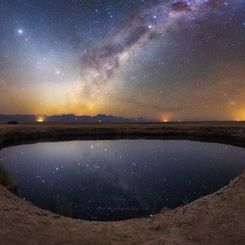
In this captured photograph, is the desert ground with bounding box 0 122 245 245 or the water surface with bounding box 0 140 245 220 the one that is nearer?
the desert ground with bounding box 0 122 245 245

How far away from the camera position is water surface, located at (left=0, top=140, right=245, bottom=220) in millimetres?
16938

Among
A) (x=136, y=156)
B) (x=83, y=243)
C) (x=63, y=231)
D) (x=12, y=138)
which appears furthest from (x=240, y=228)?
(x=12, y=138)

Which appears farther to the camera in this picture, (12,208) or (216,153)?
(216,153)

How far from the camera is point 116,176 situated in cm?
2444

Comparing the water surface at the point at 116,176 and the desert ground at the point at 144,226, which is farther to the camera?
the water surface at the point at 116,176

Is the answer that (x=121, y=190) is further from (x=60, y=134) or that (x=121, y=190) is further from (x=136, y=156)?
(x=60, y=134)

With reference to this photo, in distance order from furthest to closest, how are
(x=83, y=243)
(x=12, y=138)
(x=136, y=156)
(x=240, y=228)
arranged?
1. (x=12, y=138)
2. (x=136, y=156)
3. (x=240, y=228)
4. (x=83, y=243)

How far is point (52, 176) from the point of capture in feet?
79.4

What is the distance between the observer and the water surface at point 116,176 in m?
16.9

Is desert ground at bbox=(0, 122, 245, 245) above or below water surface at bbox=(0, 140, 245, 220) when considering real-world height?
above

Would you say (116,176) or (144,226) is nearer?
(144,226)

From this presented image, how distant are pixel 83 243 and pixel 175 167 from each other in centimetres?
2068

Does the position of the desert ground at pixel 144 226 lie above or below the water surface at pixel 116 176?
above

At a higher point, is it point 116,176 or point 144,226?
point 144,226
